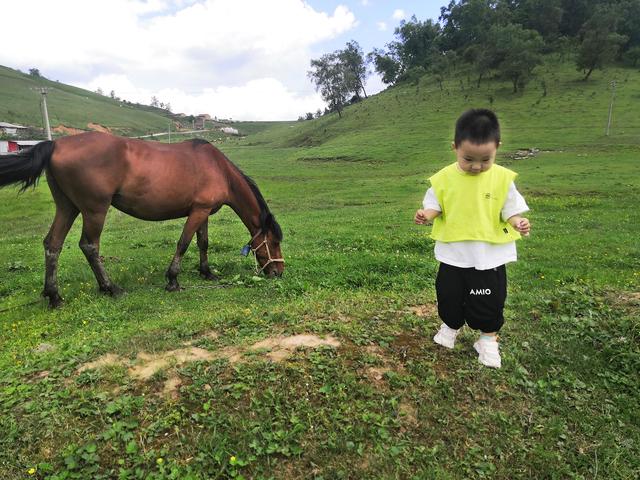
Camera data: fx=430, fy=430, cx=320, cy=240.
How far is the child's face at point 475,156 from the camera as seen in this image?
350cm

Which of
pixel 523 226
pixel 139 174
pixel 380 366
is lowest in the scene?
pixel 380 366

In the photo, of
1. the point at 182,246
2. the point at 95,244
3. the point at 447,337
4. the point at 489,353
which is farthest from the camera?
the point at 182,246

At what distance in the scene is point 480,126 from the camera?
3465 mm

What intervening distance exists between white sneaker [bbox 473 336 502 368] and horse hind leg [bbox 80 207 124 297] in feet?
19.4

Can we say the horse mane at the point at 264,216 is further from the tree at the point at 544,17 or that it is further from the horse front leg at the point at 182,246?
the tree at the point at 544,17

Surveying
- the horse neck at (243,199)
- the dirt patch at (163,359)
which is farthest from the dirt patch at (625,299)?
the horse neck at (243,199)

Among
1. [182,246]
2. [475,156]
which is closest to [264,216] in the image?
[182,246]

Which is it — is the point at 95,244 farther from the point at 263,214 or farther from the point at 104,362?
the point at 104,362

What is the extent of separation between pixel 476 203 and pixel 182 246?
550cm

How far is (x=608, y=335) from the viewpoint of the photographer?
14.6 ft

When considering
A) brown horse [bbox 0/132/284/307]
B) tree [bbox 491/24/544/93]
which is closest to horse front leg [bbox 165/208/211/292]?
brown horse [bbox 0/132/284/307]

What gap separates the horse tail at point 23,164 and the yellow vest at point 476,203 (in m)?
5.88

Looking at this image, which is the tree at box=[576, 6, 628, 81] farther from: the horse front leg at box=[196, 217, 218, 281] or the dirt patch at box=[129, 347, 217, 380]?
the dirt patch at box=[129, 347, 217, 380]

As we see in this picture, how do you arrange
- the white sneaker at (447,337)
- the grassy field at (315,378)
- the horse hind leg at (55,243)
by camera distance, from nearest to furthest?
the grassy field at (315,378), the white sneaker at (447,337), the horse hind leg at (55,243)
